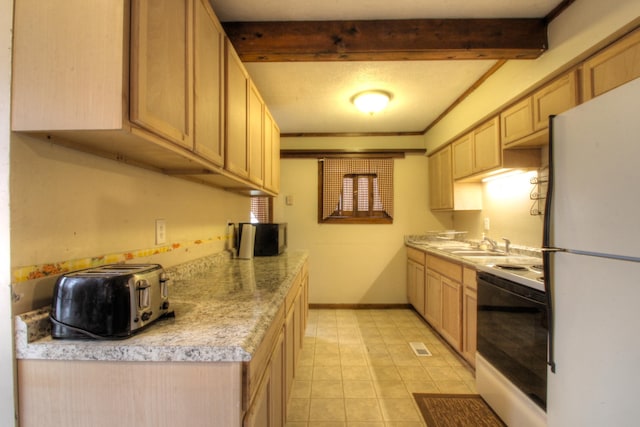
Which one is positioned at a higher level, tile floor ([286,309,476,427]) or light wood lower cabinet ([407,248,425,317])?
light wood lower cabinet ([407,248,425,317])

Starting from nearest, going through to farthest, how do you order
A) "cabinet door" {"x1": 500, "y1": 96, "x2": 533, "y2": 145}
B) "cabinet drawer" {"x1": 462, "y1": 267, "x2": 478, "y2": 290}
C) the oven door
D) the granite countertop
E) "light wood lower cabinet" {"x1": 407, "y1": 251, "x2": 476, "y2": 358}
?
the granite countertop < the oven door < "cabinet door" {"x1": 500, "y1": 96, "x2": 533, "y2": 145} < "cabinet drawer" {"x1": 462, "y1": 267, "x2": 478, "y2": 290} < "light wood lower cabinet" {"x1": 407, "y1": 251, "x2": 476, "y2": 358}

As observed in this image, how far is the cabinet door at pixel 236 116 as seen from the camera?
152 centimetres

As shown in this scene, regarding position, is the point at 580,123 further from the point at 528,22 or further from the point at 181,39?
the point at 181,39

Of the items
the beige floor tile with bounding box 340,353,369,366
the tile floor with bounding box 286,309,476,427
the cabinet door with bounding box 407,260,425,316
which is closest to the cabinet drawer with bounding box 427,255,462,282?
the cabinet door with bounding box 407,260,425,316

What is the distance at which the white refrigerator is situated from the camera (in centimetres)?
92

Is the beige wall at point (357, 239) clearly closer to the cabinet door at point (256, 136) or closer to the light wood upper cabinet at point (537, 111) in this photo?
the cabinet door at point (256, 136)

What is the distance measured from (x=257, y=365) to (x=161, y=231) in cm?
89

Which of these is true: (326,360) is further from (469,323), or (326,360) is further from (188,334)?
(188,334)

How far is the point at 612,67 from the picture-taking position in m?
1.34

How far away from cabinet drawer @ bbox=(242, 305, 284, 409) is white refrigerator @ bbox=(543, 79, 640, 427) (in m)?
1.25

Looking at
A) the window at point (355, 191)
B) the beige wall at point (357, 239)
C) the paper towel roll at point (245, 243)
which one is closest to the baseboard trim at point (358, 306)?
the beige wall at point (357, 239)

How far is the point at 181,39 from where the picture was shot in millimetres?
1059

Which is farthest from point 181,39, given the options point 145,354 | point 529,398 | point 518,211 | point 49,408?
point 518,211

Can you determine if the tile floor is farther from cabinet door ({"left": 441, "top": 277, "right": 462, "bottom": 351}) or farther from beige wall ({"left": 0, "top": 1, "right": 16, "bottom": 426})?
beige wall ({"left": 0, "top": 1, "right": 16, "bottom": 426})
